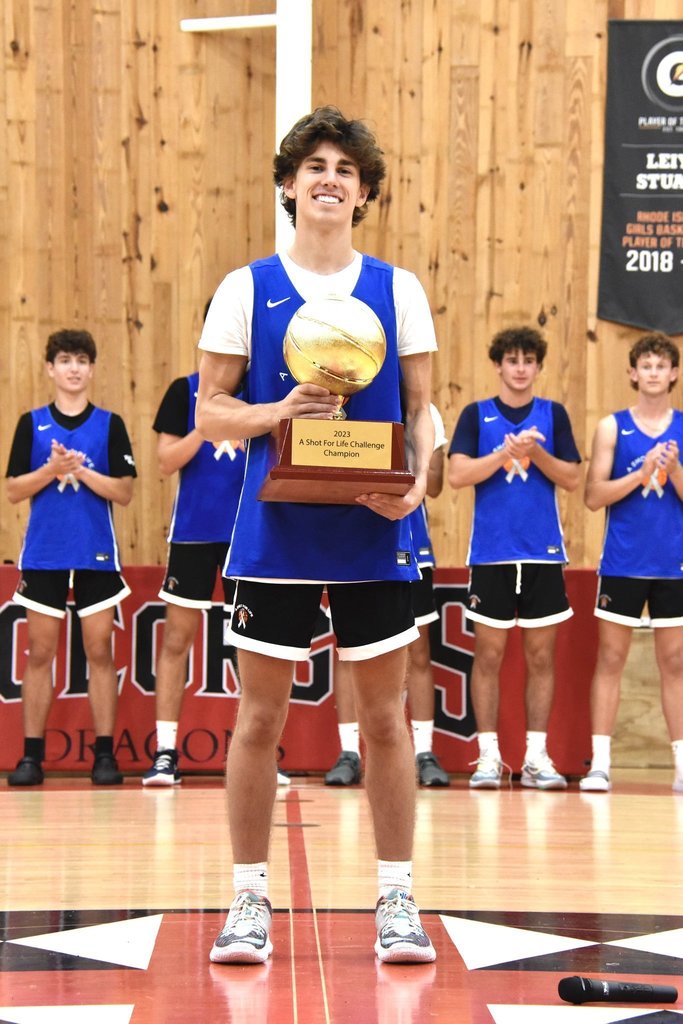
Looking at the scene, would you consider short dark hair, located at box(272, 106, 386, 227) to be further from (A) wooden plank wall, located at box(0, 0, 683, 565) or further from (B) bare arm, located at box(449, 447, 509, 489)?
(A) wooden plank wall, located at box(0, 0, 683, 565)

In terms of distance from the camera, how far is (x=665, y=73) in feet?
26.9

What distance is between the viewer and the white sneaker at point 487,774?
6.14 m

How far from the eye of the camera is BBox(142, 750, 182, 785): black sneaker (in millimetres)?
6094

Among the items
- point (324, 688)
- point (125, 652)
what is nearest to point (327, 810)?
point (324, 688)

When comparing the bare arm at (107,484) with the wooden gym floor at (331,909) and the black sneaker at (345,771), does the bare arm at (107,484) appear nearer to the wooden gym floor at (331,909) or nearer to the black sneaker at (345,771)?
the wooden gym floor at (331,909)

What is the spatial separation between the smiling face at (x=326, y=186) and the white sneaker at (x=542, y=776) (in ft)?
12.3

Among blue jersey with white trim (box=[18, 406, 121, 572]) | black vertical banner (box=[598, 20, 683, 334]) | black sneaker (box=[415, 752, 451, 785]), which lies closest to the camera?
black sneaker (box=[415, 752, 451, 785])

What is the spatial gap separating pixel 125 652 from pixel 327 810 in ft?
5.63

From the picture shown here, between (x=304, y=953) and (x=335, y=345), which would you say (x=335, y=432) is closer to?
(x=335, y=345)

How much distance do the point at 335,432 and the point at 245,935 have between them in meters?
1.09

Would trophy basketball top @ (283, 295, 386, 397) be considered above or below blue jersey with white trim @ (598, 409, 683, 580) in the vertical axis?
above

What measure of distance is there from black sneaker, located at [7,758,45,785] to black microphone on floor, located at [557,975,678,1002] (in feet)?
13.3

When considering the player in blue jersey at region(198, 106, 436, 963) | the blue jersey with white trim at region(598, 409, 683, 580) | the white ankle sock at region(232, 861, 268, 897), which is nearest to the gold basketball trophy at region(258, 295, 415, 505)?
the player in blue jersey at region(198, 106, 436, 963)

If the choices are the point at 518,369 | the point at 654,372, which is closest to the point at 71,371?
the point at 518,369
